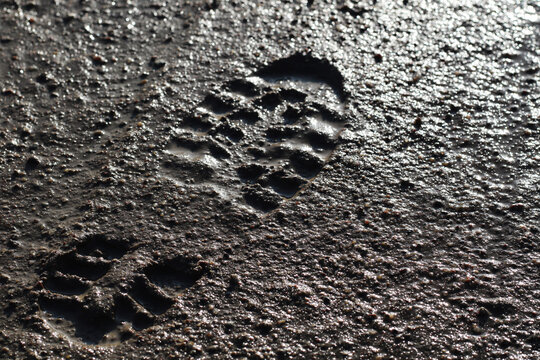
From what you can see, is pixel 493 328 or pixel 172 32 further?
pixel 172 32

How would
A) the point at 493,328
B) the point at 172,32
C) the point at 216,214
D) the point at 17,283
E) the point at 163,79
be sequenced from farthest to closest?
the point at 172,32, the point at 163,79, the point at 216,214, the point at 17,283, the point at 493,328

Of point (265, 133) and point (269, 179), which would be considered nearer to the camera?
point (269, 179)

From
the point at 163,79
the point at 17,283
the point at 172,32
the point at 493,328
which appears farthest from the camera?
the point at 172,32

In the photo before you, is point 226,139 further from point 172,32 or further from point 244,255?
point 172,32

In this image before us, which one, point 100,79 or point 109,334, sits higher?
point 100,79

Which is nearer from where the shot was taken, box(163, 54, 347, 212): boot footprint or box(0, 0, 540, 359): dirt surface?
box(0, 0, 540, 359): dirt surface

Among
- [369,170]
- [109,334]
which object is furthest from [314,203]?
[109,334]

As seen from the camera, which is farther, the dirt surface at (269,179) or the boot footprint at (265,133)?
the boot footprint at (265,133)

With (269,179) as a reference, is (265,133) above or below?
above
